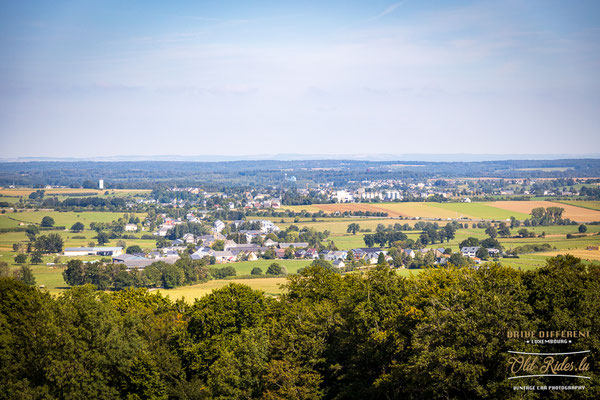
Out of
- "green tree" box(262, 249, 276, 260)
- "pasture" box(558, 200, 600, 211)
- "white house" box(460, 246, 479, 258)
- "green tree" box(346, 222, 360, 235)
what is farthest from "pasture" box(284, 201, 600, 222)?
"green tree" box(262, 249, 276, 260)

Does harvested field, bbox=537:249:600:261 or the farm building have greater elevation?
harvested field, bbox=537:249:600:261

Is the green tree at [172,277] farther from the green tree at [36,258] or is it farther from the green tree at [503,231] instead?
the green tree at [503,231]

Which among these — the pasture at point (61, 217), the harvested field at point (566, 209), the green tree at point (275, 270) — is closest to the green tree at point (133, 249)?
the pasture at point (61, 217)

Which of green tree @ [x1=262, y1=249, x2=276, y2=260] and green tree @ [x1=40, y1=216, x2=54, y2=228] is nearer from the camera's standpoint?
green tree @ [x1=262, y1=249, x2=276, y2=260]

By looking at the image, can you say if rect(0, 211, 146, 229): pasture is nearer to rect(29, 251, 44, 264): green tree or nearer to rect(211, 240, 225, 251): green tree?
rect(29, 251, 44, 264): green tree

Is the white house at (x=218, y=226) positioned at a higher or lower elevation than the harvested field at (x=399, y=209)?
lower

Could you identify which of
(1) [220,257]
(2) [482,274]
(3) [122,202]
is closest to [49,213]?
(3) [122,202]

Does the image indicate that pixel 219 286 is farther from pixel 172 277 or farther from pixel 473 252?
pixel 473 252
